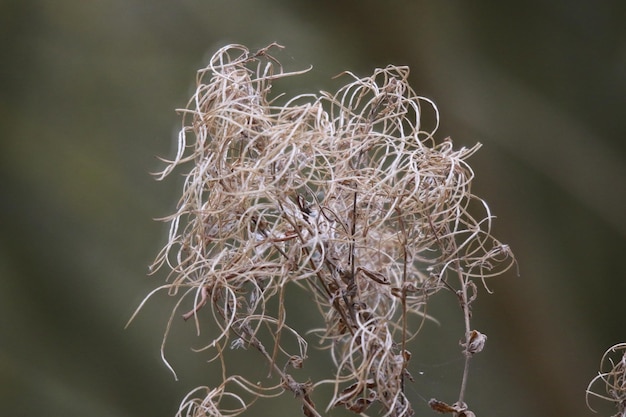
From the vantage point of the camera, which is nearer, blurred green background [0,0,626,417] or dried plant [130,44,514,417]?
dried plant [130,44,514,417]

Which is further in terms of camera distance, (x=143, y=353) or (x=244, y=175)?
(x=143, y=353)

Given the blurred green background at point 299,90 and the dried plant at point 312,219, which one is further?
the blurred green background at point 299,90

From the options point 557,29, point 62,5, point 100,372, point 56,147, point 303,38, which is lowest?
point 100,372

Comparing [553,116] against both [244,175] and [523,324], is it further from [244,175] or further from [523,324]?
[244,175]

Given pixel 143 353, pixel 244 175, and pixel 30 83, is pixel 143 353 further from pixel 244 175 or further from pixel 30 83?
pixel 244 175

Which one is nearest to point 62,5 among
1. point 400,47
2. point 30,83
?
point 30,83

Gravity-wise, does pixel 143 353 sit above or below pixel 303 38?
below

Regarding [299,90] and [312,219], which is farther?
[299,90]
